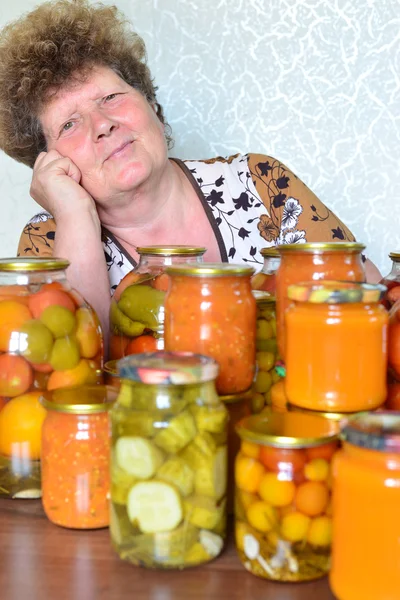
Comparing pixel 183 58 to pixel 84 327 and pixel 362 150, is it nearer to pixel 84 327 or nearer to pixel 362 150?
pixel 362 150

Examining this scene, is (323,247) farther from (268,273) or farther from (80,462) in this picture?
(80,462)

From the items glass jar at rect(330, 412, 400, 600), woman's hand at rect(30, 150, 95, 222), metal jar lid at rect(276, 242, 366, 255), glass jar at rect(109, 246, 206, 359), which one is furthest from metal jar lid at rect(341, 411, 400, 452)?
woman's hand at rect(30, 150, 95, 222)

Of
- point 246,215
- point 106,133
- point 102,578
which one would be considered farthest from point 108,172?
point 102,578

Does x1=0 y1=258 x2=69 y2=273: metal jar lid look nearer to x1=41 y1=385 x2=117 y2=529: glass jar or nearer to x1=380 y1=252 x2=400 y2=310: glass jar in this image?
x1=41 y1=385 x2=117 y2=529: glass jar

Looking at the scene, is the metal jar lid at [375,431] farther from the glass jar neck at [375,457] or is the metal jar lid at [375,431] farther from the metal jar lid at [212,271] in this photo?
the metal jar lid at [212,271]

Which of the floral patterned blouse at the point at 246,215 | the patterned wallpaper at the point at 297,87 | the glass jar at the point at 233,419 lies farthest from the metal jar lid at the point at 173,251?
the patterned wallpaper at the point at 297,87

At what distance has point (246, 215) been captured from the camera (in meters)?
1.72

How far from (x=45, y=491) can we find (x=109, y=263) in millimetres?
945

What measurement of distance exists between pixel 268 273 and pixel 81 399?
341 millimetres

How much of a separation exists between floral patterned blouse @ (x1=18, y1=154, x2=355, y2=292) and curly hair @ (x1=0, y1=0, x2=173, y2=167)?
0.23 meters

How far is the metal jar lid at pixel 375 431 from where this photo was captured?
19.8 inches

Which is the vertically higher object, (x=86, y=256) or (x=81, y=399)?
(x=86, y=256)

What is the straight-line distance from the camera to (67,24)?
5.01ft

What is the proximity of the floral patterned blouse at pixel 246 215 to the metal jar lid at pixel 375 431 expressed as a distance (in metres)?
1.05
